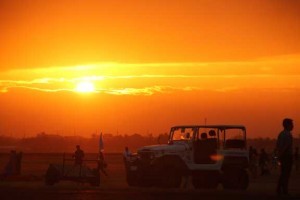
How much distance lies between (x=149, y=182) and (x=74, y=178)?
10.7 feet

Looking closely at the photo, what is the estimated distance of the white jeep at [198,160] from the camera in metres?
29.4

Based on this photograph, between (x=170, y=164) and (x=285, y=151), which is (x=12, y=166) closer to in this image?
(x=170, y=164)

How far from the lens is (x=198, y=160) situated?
2966 cm

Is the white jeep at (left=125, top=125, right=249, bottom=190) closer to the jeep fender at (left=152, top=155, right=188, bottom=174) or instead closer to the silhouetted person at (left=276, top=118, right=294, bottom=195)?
the jeep fender at (left=152, top=155, right=188, bottom=174)

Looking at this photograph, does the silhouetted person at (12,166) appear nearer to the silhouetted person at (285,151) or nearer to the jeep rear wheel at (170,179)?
the jeep rear wheel at (170,179)

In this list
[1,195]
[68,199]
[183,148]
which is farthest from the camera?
[183,148]

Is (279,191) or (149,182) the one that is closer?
(279,191)

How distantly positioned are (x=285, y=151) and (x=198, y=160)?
658 cm

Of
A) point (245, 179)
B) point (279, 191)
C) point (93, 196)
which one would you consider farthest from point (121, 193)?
point (245, 179)

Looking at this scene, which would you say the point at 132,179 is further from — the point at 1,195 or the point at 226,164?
the point at 1,195

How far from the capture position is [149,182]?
30438 mm

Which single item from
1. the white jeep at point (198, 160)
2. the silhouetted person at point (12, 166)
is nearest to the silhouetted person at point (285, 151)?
the white jeep at point (198, 160)

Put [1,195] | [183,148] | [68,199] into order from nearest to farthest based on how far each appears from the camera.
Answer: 1. [68,199]
2. [1,195]
3. [183,148]

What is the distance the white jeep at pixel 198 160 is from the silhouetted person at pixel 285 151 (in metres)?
6.11
